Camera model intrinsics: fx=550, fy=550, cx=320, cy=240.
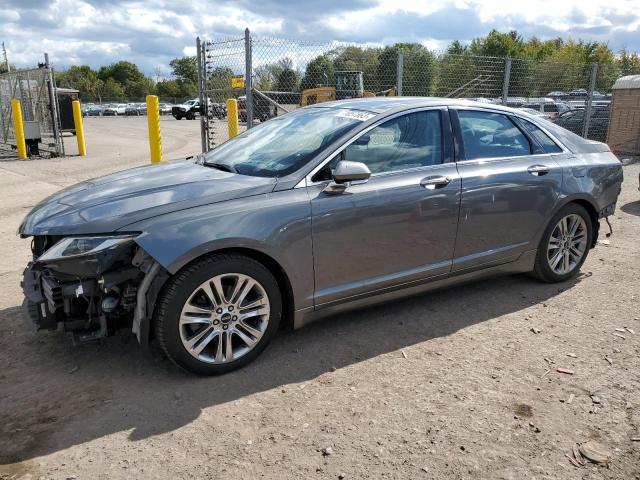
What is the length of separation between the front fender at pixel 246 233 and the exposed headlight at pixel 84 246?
97mm

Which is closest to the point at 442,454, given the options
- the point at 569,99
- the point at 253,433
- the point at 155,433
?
the point at 253,433

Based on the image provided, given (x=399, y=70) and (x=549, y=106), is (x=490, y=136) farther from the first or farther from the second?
(x=549, y=106)

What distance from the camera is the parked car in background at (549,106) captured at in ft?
54.1

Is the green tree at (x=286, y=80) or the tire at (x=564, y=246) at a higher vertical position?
the green tree at (x=286, y=80)

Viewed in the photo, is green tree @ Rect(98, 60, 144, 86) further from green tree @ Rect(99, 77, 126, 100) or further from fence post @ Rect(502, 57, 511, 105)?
fence post @ Rect(502, 57, 511, 105)

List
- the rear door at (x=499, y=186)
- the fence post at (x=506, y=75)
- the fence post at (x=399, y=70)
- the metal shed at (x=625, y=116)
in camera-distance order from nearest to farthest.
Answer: the rear door at (x=499, y=186) < the fence post at (x=399, y=70) < the fence post at (x=506, y=75) < the metal shed at (x=625, y=116)

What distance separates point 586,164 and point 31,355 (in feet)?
15.5

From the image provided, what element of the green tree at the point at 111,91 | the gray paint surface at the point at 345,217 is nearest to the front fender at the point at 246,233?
the gray paint surface at the point at 345,217

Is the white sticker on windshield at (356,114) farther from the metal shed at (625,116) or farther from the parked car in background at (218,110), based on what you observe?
the metal shed at (625,116)

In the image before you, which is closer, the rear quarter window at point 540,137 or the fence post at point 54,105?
the rear quarter window at point 540,137

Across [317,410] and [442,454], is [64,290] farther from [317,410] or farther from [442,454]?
[442,454]

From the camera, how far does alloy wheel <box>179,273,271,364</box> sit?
3266 mm

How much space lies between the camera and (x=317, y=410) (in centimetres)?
308

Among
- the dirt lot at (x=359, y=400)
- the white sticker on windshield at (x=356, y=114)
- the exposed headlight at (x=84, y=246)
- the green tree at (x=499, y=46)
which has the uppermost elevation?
the green tree at (x=499, y=46)
